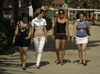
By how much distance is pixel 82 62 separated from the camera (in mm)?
11070

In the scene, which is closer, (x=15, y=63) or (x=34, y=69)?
(x=34, y=69)

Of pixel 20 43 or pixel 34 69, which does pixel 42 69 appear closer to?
pixel 34 69

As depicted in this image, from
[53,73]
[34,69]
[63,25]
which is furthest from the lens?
[63,25]

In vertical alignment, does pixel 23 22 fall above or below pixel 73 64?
above

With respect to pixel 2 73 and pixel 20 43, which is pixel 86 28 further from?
pixel 2 73

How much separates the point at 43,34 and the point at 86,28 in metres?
1.65

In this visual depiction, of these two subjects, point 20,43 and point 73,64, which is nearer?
point 20,43

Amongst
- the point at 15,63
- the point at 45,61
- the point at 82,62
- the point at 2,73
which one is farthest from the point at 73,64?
the point at 2,73

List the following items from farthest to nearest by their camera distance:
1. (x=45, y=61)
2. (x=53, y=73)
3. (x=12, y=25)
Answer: (x=12, y=25) < (x=45, y=61) < (x=53, y=73)

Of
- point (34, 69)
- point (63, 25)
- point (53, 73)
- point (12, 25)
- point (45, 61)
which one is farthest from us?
point (12, 25)

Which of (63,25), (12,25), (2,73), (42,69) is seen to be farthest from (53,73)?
(12,25)

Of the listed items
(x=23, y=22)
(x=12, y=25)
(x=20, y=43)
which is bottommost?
(x=12, y=25)

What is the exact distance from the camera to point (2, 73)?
8914 mm

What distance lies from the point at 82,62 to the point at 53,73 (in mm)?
2414
